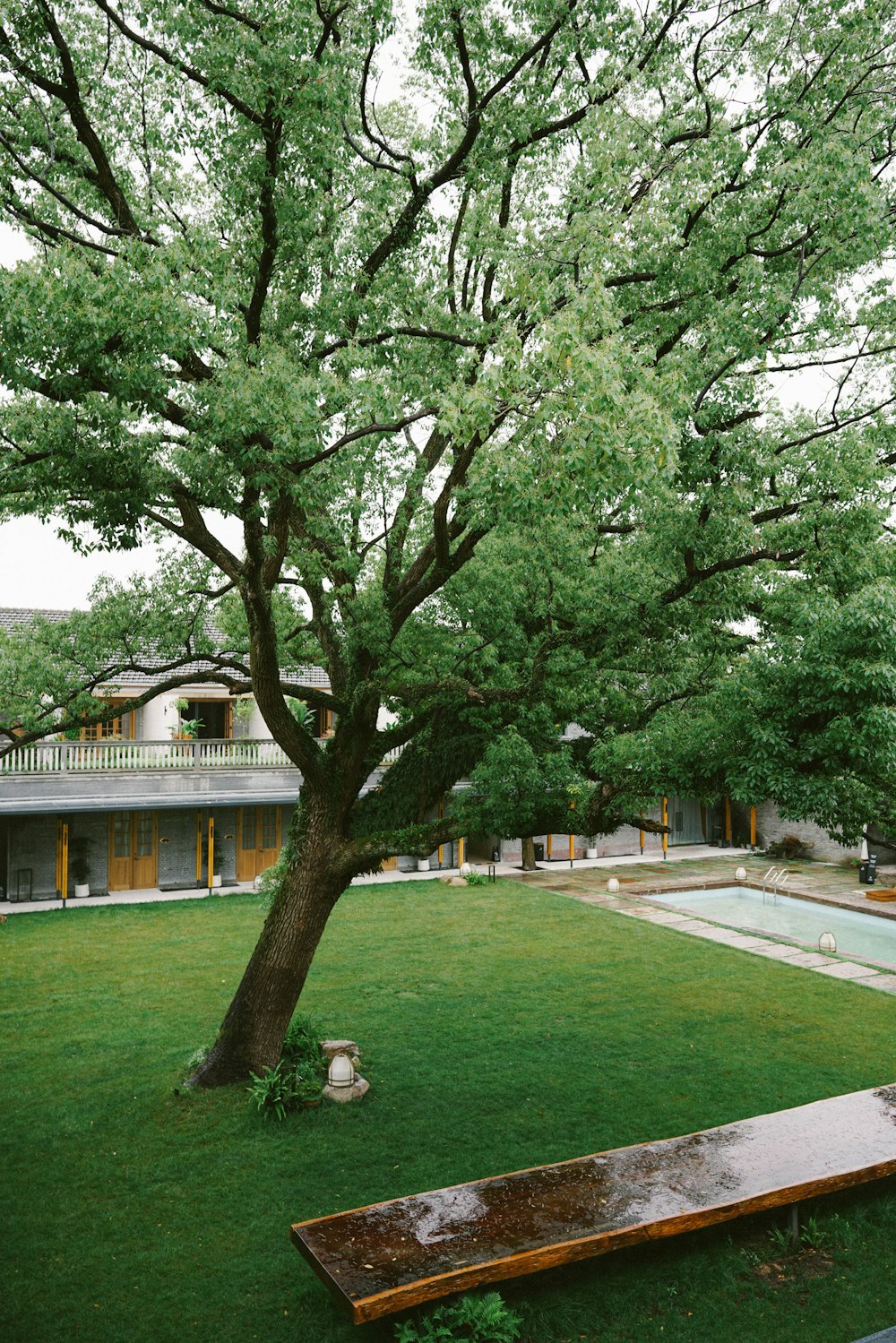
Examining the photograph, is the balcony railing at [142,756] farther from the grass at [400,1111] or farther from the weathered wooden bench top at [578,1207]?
the weathered wooden bench top at [578,1207]

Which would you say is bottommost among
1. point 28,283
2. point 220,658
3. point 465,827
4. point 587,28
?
point 465,827

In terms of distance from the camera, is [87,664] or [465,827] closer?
[465,827]

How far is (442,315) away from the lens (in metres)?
9.22

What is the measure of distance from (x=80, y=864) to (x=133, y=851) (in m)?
1.29

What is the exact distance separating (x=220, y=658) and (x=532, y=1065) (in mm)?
6800

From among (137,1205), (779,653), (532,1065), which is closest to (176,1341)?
(137,1205)

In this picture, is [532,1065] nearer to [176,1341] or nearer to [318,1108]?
[318,1108]

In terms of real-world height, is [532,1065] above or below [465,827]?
below

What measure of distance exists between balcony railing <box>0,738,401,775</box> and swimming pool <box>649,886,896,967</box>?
29.4 feet

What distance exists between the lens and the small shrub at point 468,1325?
619cm

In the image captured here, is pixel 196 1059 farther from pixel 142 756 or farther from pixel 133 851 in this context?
pixel 133 851

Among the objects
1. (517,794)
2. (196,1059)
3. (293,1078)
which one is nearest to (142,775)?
(196,1059)

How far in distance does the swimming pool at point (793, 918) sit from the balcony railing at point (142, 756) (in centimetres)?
895

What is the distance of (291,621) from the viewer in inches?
540
